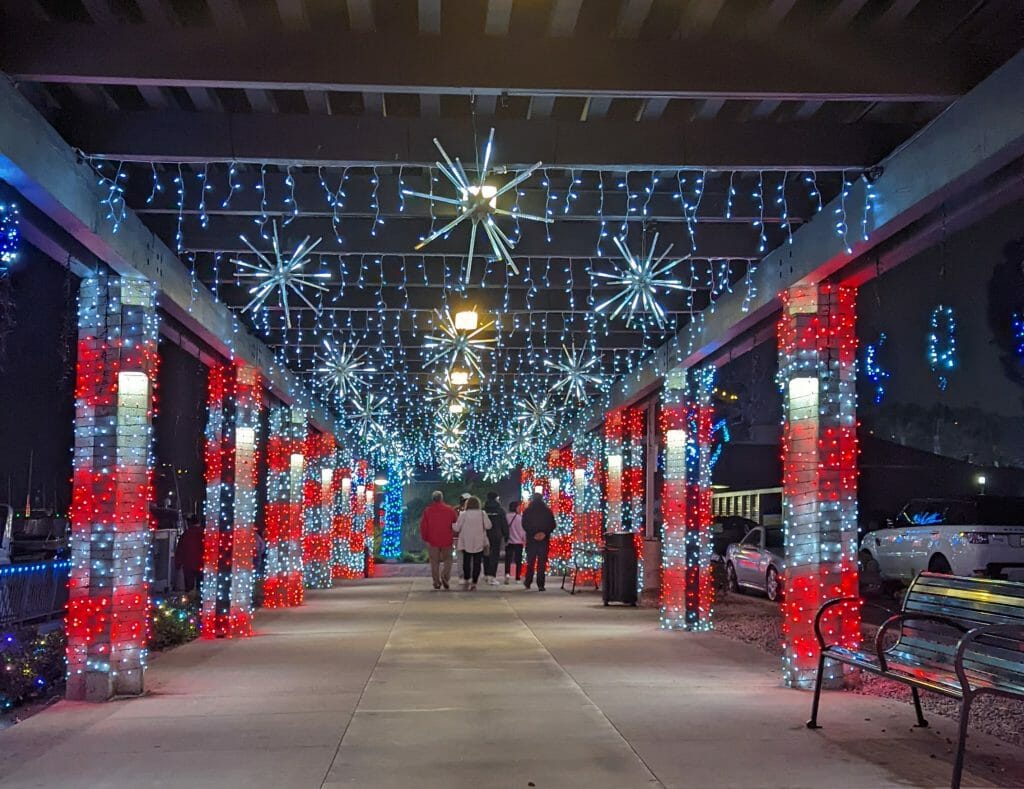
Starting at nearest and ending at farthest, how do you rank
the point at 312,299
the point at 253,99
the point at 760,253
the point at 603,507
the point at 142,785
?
1. the point at 142,785
2. the point at 253,99
3. the point at 760,253
4. the point at 312,299
5. the point at 603,507

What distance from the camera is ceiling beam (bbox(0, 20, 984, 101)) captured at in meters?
6.32

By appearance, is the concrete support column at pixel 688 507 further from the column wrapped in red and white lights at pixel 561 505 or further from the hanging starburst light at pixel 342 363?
the column wrapped in red and white lights at pixel 561 505

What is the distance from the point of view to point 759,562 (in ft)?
66.0

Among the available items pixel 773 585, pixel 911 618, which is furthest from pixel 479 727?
pixel 773 585

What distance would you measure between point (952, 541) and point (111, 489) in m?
12.8

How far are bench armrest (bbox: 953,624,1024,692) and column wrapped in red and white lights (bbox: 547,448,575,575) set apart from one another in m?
19.7

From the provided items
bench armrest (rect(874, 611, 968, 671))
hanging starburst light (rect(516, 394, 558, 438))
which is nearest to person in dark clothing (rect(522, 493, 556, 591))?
hanging starburst light (rect(516, 394, 558, 438))

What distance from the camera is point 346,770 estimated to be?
5953 mm

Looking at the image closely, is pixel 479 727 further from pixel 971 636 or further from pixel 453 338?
pixel 453 338

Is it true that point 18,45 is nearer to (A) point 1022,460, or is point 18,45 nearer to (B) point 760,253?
(B) point 760,253

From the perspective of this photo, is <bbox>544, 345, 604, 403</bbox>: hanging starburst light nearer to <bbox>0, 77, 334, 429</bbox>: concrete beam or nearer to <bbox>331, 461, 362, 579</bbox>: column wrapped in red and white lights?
<bbox>0, 77, 334, 429</bbox>: concrete beam

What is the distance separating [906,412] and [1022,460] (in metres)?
5.53

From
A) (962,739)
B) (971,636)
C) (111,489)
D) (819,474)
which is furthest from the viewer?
(819,474)

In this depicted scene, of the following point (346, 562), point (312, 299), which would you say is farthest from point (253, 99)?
point (346, 562)
